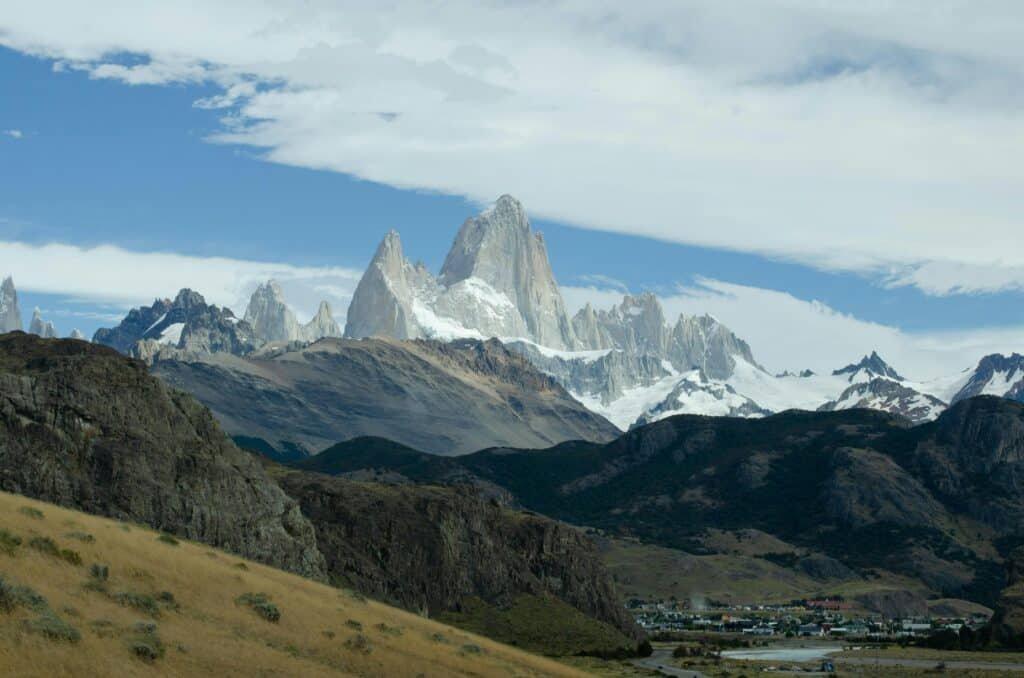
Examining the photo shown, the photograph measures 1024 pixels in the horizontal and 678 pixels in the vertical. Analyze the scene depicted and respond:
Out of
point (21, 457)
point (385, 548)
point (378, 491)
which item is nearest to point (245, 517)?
point (21, 457)

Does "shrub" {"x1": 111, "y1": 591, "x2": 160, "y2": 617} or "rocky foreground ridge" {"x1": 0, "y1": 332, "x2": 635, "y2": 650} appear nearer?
"shrub" {"x1": 111, "y1": 591, "x2": 160, "y2": 617}

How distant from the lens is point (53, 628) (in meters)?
43.0

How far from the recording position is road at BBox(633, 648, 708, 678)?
13440 cm

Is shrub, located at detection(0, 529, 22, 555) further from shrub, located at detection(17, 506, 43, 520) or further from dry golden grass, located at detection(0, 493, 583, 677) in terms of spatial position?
shrub, located at detection(17, 506, 43, 520)

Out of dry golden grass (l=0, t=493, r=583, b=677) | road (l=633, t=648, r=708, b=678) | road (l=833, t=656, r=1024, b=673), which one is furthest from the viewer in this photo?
road (l=833, t=656, r=1024, b=673)

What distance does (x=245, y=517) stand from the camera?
122m


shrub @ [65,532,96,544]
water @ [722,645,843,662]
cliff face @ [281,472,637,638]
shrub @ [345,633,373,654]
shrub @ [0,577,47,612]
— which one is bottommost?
water @ [722,645,843,662]

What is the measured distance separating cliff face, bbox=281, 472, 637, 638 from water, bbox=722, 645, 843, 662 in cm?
1501

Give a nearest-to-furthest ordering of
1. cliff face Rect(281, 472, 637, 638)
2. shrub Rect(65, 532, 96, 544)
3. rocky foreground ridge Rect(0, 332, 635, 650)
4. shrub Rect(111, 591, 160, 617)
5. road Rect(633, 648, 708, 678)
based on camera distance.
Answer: shrub Rect(111, 591, 160, 617), shrub Rect(65, 532, 96, 544), rocky foreground ridge Rect(0, 332, 635, 650), road Rect(633, 648, 708, 678), cliff face Rect(281, 472, 637, 638)

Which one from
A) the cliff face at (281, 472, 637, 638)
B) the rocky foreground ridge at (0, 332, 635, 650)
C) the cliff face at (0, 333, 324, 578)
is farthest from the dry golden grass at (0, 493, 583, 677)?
the cliff face at (281, 472, 637, 638)

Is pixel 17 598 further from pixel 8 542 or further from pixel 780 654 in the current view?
pixel 780 654

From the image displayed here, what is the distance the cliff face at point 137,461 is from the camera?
112375 mm

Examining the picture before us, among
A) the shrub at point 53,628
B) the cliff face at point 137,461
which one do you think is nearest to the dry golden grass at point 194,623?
the shrub at point 53,628

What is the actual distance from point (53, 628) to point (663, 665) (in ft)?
379
